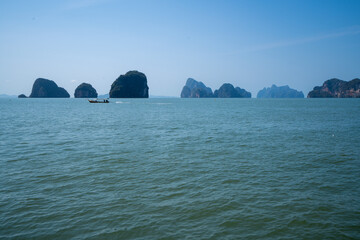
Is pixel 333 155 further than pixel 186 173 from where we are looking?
Yes

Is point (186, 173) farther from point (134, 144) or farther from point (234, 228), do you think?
point (134, 144)

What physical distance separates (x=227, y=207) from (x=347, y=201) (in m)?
5.64

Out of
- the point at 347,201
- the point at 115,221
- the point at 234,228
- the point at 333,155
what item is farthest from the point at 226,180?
the point at 333,155

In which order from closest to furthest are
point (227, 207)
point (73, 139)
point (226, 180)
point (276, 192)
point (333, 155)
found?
point (227, 207)
point (276, 192)
point (226, 180)
point (333, 155)
point (73, 139)

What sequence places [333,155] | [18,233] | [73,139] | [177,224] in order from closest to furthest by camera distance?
[18,233], [177,224], [333,155], [73,139]

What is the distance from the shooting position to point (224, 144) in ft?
71.5

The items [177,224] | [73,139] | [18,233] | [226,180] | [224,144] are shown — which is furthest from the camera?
[73,139]

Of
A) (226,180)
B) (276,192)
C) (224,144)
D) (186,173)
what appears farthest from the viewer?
(224,144)

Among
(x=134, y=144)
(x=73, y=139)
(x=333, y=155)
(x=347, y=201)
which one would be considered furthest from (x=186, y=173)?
(x=73, y=139)

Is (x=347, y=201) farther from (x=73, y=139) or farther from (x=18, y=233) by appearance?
(x=73, y=139)

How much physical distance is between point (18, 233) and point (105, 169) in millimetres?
6717

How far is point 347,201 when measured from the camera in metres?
9.86

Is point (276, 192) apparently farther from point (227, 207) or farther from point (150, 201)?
point (150, 201)

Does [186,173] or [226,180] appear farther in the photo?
[186,173]
